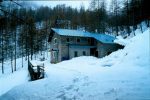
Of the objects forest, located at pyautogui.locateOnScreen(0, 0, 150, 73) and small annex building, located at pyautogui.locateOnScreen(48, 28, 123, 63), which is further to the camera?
forest, located at pyautogui.locateOnScreen(0, 0, 150, 73)

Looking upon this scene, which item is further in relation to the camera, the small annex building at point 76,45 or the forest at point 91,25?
the forest at point 91,25

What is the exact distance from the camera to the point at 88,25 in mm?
→ 71375

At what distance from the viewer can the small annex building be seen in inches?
1563

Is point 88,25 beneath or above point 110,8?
beneath

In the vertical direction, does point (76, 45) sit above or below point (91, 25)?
below

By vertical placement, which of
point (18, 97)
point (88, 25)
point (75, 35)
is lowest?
point (18, 97)

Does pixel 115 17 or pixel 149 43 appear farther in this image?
pixel 115 17

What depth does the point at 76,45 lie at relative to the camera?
40.4 meters

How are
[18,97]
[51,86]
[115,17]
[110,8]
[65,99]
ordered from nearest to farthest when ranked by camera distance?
[65,99]
[18,97]
[51,86]
[115,17]
[110,8]

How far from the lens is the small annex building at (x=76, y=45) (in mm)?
39688

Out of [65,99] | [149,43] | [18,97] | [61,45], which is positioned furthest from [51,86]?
[61,45]

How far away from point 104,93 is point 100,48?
31206mm

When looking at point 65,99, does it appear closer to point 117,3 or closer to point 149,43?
point 149,43

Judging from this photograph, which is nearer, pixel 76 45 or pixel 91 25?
pixel 76 45
